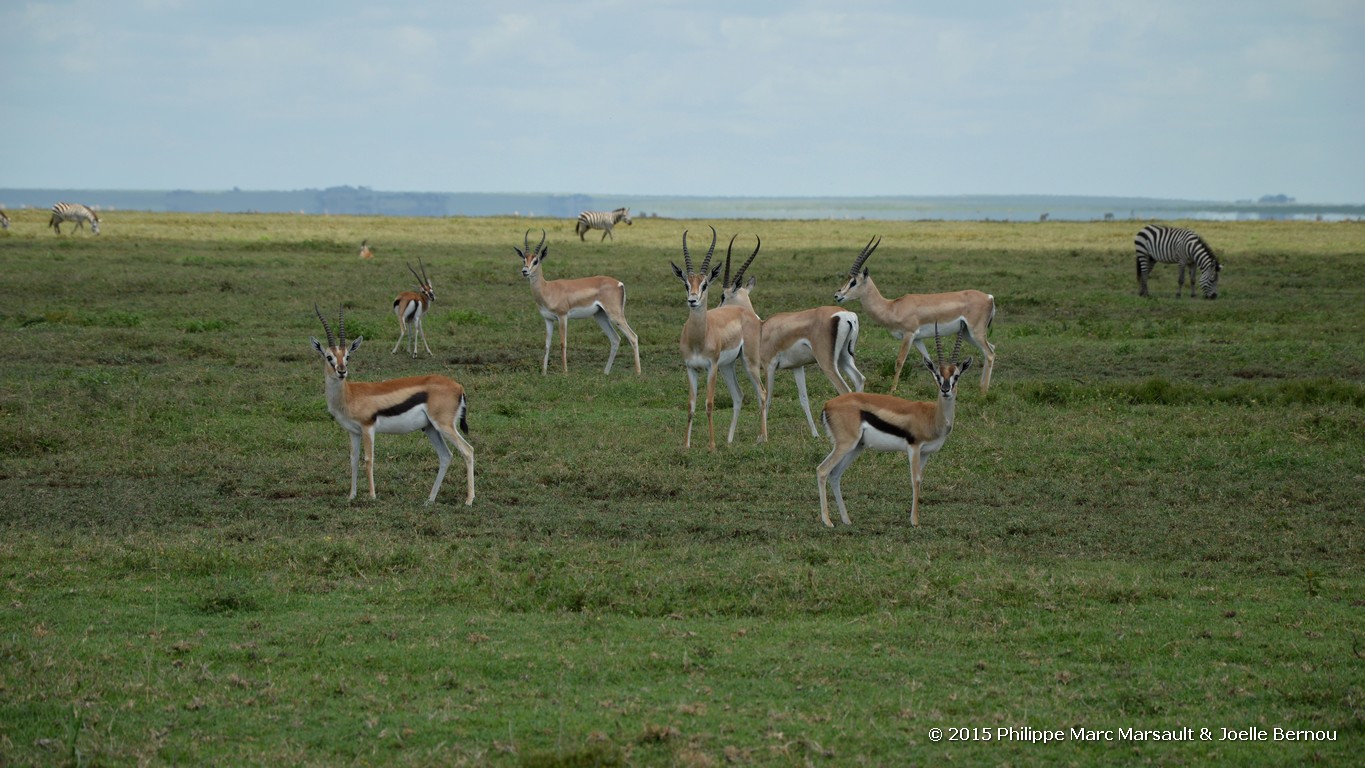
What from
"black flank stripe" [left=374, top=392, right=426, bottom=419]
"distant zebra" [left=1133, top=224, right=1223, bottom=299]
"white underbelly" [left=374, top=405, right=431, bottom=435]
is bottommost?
"white underbelly" [left=374, top=405, right=431, bottom=435]

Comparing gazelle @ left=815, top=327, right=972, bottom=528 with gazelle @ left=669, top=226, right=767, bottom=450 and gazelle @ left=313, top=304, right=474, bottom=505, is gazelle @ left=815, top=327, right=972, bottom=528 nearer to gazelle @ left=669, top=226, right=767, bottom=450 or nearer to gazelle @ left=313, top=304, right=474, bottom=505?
gazelle @ left=313, top=304, right=474, bottom=505

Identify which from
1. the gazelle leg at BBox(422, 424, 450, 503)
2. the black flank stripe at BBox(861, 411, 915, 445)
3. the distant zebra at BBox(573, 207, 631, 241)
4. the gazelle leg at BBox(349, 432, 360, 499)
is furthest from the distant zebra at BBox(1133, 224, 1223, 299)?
the distant zebra at BBox(573, 207, 631, 241)

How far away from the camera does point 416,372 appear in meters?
13.1

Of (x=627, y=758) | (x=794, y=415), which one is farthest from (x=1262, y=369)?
(x=627, y=758)

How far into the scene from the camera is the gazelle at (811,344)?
1059 cm

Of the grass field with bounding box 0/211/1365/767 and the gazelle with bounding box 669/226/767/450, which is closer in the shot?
the grass field with bounding box 0/211/1365/767

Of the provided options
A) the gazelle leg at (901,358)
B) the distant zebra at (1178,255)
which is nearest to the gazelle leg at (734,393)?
the gazelle leg at (901,358)

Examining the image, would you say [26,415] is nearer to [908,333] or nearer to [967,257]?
[908,333]

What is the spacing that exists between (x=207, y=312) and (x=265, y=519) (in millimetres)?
10857

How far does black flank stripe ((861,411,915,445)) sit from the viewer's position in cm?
755

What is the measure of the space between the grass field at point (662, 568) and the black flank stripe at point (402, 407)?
2.00ft

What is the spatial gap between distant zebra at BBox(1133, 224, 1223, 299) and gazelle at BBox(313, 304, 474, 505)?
16.5 metres

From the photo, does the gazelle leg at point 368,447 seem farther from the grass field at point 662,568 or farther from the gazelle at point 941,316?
the gazelle at point 941,316

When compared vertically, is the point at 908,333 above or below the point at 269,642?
above
